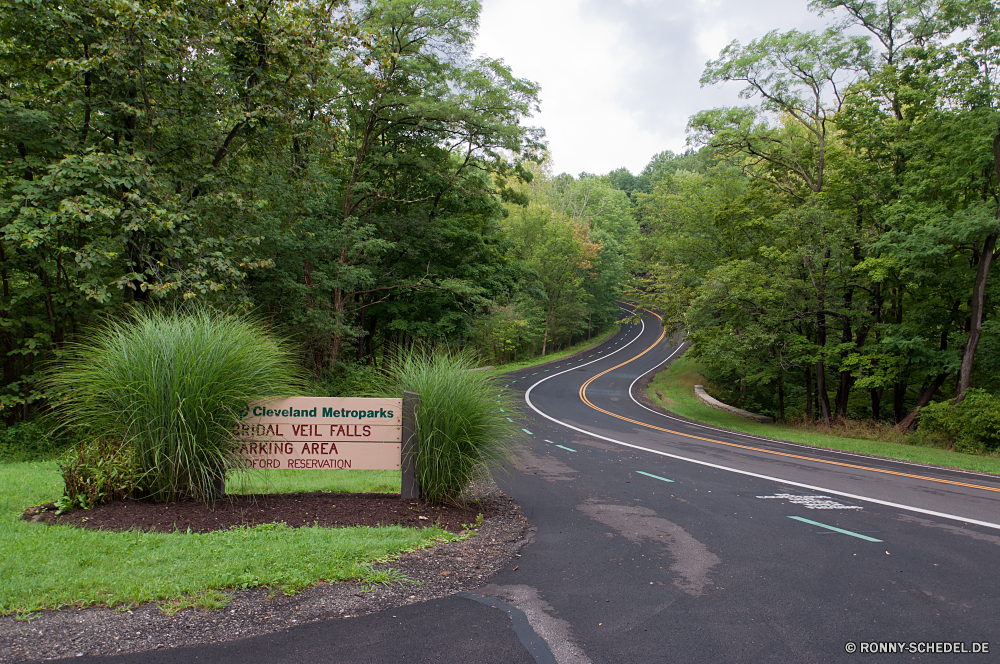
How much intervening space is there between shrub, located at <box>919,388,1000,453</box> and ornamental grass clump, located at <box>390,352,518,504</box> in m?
16.0


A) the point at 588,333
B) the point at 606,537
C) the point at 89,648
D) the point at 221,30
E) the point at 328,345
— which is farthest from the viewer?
the point at 588,333

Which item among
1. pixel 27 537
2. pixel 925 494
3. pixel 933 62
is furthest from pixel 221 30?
pixel 933 62

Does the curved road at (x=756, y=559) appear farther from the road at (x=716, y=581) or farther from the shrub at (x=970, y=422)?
the shrub at (x=970, y=422)

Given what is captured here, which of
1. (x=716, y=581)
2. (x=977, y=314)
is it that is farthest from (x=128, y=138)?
(x=977, y=314)

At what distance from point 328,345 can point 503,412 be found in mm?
15011

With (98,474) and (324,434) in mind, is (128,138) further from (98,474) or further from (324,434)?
(324,434)

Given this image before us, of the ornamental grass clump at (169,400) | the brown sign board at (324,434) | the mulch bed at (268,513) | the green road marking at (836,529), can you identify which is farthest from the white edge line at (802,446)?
the ornamental grass clump at (169,400)

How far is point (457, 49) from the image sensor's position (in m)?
20.8

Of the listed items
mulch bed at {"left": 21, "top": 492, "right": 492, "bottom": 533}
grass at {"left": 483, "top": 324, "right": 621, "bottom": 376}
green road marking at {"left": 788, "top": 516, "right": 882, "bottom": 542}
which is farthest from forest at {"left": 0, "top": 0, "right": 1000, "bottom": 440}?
grass at {"left": 483, "top": 324, "right": 621, "bottom": 376}

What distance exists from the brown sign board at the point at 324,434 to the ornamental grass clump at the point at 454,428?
331 mm

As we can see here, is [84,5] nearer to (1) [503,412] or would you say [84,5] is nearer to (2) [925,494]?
(1) [503,412]

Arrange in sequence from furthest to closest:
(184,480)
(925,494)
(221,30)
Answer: (221,30) → (925,494) → (184,480)

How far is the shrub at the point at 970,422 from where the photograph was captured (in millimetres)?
15969

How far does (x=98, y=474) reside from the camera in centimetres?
550
